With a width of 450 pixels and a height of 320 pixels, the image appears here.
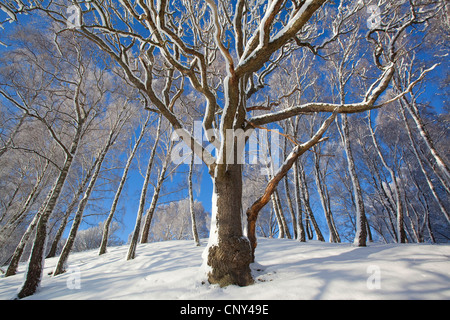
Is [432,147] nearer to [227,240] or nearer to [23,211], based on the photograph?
[227,240]

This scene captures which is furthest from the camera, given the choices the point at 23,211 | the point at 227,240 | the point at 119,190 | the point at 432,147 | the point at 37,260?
the point at 119,190

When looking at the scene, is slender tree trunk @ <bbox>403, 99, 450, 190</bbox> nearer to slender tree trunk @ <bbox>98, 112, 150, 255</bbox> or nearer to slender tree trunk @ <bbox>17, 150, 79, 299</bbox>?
slender tree trunk @ <bbox>98, 112, 150, 255</bbox>

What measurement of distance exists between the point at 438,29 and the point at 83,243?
32.4 meters

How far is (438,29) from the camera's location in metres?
8.12

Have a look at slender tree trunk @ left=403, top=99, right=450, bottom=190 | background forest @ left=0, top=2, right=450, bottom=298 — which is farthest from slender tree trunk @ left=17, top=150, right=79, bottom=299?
slender tree trunk @ left=403, top=99, right=450, bottom=190

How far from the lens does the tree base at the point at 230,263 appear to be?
2.55 metres

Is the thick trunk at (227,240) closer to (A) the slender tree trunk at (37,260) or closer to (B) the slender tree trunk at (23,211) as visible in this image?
(A) the slender tree trunk at (37,260)

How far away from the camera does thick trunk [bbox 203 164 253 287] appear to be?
2.58 metres

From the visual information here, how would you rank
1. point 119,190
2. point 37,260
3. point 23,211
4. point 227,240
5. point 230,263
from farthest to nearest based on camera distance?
point 119,190 < point 23,211 < point 37,260 < point 227,240 < point 230,263

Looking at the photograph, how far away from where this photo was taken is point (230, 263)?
261 centimetres

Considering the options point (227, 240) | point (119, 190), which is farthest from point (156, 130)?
point (227, 240)

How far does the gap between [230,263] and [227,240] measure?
306 mm

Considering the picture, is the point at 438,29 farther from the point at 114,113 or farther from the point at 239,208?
the point at 114,113

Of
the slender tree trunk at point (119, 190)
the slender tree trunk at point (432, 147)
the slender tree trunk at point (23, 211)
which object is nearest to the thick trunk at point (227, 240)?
the slender tree trunk at point (119, 190)
